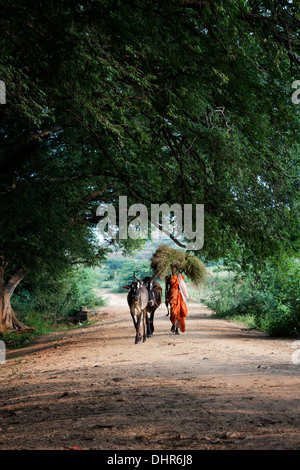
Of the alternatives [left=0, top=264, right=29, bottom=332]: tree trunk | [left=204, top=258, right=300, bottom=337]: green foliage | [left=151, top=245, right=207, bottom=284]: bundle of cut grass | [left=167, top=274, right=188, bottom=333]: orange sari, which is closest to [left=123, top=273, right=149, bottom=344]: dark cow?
[left=167, top=274, right=188, bottom=333]: orange sari

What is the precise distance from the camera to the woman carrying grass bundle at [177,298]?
49.4 feet

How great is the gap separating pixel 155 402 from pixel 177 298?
9.62m

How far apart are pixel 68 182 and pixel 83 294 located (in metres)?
26.4

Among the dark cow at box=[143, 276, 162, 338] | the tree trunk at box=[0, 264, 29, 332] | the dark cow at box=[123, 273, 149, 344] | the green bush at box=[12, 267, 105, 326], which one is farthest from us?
the green bush at box=[12, 267, 105, 326]

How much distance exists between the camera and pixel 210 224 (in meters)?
9.50

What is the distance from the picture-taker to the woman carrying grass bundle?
1507 cm

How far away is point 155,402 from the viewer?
555 centimetres

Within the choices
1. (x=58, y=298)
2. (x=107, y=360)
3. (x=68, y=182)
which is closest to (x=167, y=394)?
(x=107, y=360)

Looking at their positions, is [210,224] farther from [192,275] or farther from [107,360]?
[192,275]

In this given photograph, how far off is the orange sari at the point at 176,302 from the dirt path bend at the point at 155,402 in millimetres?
4292

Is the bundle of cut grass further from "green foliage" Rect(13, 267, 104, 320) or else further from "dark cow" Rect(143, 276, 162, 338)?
"green foliage" Rect(13, 267, 104, 320)

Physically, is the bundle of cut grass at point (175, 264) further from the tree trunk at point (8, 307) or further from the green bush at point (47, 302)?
the green bush at point (47, 302)

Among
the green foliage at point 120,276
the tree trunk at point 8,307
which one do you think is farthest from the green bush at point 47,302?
the green foliage at point 120,276

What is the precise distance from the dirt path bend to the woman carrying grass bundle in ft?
14.2
